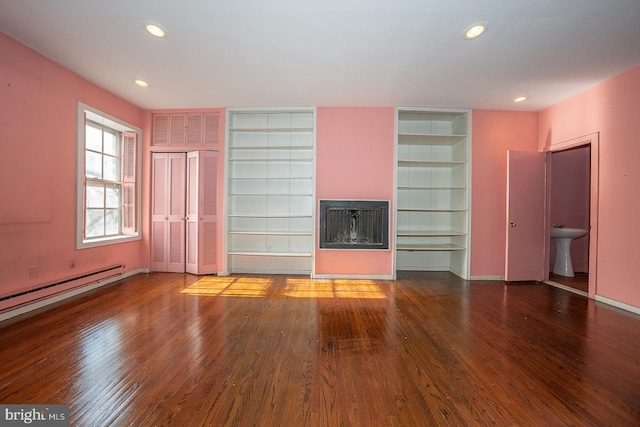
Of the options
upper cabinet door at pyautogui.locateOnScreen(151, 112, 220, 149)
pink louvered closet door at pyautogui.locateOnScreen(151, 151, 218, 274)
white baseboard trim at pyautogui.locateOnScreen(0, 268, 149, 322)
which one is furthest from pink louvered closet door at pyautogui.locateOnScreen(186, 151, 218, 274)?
white baseboard trim at pyautogui.locateOnScreen(0, 268, 149, 322)

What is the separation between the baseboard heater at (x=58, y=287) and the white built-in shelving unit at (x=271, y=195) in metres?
1.60

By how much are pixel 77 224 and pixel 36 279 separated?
712 millimetres

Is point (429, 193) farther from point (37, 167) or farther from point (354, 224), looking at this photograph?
point (37, 167)

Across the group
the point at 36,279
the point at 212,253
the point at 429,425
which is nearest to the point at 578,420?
the point at 429,425

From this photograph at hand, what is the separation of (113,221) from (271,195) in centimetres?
237

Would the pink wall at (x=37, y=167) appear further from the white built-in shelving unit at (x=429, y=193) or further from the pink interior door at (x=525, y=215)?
the pink interior door at (x=525, y=215)

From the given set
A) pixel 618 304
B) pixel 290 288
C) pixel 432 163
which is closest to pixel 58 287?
pixel 290 288

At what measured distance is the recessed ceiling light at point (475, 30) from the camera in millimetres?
2262

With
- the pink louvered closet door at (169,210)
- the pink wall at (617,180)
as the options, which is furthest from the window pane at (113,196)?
the pink wall at (617,180)

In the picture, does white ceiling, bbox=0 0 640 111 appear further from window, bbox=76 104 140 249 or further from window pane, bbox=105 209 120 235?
window pane, bbox=105 209 120 235

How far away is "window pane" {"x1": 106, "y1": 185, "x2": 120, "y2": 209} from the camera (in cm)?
404

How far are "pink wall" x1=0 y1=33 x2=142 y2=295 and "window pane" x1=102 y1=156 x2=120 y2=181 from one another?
724mm

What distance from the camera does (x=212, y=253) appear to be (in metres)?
4.30

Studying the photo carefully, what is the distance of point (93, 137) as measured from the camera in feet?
12.3
